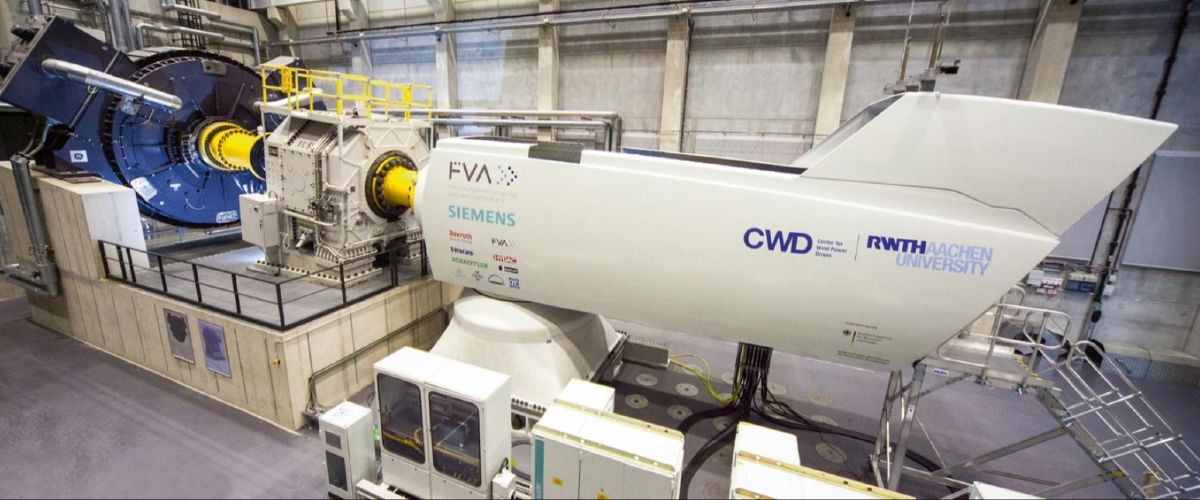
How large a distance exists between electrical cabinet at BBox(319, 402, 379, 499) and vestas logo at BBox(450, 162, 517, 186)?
2064mm

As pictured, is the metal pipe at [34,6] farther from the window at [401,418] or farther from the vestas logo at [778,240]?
the vestas logo at [778,240]

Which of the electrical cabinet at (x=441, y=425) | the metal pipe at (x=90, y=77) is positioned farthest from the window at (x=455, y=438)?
the metal pipe at (x=90, y=77)

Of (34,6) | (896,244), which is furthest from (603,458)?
(34,6)

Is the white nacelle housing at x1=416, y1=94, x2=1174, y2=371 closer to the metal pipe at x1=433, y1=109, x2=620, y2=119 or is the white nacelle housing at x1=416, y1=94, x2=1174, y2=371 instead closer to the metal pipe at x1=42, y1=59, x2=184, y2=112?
the metal pipe at x1=42, y1=59, x2=184, y2=112

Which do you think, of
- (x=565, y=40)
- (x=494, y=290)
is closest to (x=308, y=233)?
(x=494, y=290)

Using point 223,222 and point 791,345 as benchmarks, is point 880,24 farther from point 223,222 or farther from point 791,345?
point 223,222

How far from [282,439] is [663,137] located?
717cm

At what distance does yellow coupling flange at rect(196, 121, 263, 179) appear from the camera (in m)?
6.86

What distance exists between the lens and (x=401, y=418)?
3.45m

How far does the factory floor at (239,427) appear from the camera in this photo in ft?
12.2

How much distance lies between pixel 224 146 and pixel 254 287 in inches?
123

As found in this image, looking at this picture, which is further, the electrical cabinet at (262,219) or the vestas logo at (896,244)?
the electrical cabinet at (262,219)

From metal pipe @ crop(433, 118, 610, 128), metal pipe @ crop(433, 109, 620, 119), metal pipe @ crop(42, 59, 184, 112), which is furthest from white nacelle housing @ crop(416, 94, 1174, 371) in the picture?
metal pipe @ crop(433, 118, 610, 128)

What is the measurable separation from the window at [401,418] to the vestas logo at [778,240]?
106 inches
